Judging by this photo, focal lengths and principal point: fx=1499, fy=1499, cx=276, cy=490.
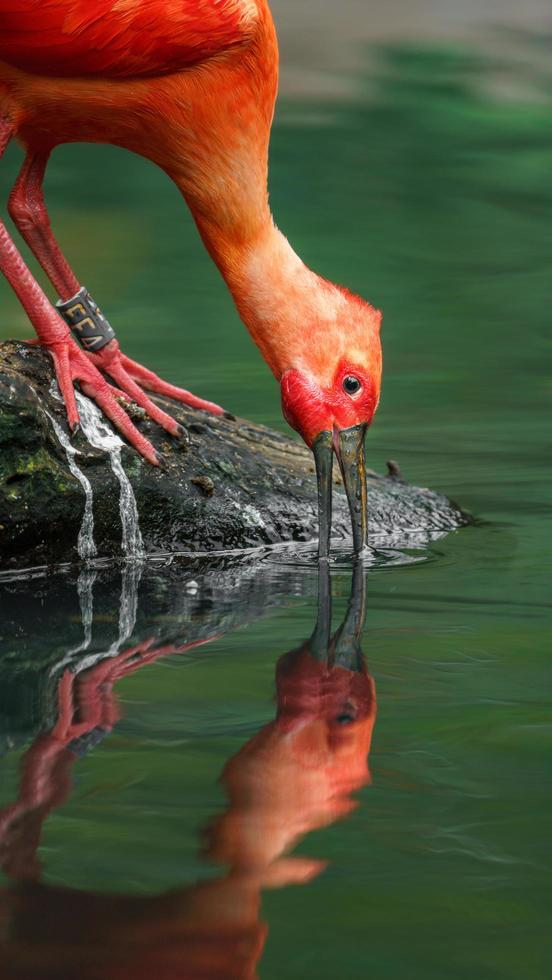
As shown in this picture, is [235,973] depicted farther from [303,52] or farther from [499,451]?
[303,52]

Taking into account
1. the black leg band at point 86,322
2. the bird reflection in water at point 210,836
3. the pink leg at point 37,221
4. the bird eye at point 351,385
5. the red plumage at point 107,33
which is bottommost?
the bird reflection in water at point 210,836

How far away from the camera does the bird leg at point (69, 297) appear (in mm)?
6535

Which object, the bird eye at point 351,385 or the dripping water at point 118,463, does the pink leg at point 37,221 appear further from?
the bird eye at point 351,385

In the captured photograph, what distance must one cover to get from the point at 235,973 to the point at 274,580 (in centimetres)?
317

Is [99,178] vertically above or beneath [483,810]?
above

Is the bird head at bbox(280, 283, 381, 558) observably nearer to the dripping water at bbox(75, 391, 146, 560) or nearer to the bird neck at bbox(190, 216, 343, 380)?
the bird neck at bbox(190, 216, 343, 380)

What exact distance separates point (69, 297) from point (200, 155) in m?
0.90

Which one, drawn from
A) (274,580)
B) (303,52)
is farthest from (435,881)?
(303,52)

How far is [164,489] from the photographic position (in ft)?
20.9

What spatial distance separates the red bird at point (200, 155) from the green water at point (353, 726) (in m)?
0.74

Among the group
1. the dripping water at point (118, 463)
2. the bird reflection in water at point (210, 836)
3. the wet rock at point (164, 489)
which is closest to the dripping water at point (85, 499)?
the wet rock at point (164, 489)

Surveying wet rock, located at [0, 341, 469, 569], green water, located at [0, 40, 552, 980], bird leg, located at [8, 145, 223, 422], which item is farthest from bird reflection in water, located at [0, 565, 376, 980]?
bird leg, located at [8, 145, 223, 422]

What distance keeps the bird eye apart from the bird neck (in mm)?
185

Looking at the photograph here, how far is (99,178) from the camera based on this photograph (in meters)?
15.9
